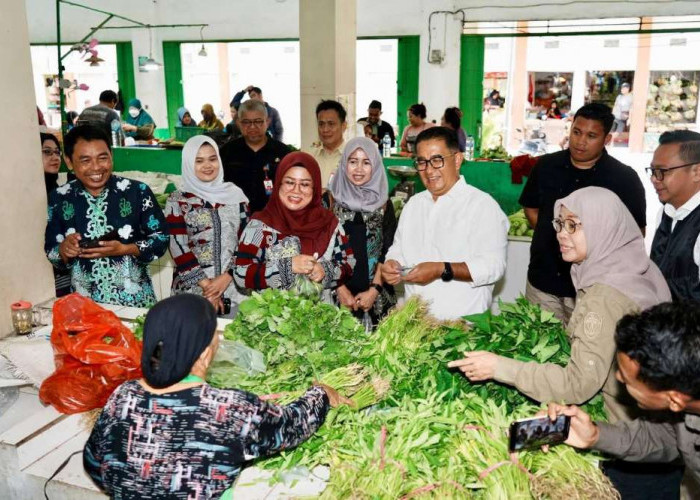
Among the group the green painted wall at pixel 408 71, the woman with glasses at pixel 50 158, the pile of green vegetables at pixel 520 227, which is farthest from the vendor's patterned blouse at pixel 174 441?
the green painted wall at pixel 408 71

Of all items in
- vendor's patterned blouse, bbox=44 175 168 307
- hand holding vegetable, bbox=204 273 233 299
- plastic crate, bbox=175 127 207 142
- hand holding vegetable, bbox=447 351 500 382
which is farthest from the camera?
plastic crate, bbox=175 127 207 142

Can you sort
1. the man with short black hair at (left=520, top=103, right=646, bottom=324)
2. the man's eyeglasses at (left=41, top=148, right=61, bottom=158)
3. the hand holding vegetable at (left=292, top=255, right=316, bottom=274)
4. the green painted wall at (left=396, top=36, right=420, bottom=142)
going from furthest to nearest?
the green painted wall at (left=396, top=36, right=420, bottom=142)
the man's eyeglasses at (left=41, top=148, right=61, bottom=158)
the man with short black hair at (left=520, top=103, right=646, bottom=324)
the hand holding vegetable at (left=292, top=255, right=316, bottom=274)

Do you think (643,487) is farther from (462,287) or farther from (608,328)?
(462,287)

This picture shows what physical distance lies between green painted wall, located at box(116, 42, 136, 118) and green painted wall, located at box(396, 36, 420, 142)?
6.23m

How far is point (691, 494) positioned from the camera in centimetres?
268

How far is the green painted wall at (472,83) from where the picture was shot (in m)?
10.6

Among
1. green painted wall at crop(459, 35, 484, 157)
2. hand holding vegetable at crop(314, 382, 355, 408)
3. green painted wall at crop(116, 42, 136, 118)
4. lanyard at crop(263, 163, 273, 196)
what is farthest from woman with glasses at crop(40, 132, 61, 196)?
green painted wall at crop(116, 42, 136, 118)

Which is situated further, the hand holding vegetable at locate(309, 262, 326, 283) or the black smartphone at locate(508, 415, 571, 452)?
the hand holding vegetable at locate(309, 262, 326, 283)

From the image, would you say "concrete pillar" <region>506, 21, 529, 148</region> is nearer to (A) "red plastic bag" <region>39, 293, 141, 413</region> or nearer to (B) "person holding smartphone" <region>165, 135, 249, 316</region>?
(B) "person holding smartphone" <region>165, 135, 249, 316</region>

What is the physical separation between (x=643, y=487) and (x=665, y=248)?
1.19m

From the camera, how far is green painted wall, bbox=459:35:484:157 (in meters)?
10.6

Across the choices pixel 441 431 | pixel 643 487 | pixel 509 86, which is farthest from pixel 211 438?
pixel 509 86

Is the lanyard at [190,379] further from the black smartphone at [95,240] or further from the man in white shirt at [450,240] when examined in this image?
the black smartphone at [95,240]

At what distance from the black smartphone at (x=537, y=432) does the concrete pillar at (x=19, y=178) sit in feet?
8.09
